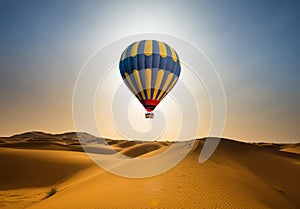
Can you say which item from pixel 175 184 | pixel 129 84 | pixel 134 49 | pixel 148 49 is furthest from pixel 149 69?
pixel 175 184

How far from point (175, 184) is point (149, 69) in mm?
10970

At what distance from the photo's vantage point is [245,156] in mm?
19406

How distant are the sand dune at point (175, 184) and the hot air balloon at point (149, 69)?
6.02 metres

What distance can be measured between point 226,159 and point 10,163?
1934 cm

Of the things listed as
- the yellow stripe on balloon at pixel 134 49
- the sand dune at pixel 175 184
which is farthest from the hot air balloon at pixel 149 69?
the sand dune at pixel 175 184

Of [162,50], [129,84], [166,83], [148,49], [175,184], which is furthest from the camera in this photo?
[129,84]

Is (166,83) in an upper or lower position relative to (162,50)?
lower

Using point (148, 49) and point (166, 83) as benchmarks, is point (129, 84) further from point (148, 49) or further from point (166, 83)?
point (148, 49)

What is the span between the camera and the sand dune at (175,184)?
962 cm

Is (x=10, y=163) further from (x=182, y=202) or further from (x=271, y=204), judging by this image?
(x=271, y=204)

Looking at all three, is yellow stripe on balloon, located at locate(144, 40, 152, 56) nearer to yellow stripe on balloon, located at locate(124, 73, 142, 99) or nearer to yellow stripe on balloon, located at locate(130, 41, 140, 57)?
yellow stripe on balloon, located at locate(130, 41, 140, 57)

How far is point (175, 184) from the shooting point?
11328mm

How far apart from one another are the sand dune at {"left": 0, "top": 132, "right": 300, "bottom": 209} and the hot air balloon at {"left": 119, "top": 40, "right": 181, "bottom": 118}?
19.8ft

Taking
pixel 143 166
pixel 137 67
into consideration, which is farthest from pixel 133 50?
pixel 143 166
